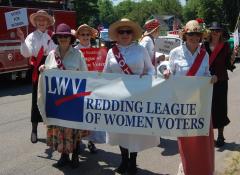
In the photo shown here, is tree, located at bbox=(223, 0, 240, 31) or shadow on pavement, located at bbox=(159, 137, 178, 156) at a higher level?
tree, located at bbox=(223, 0, 240, 31)

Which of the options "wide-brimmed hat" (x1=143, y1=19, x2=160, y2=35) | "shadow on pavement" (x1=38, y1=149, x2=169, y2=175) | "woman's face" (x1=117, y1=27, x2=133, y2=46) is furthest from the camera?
"wide-brimmed hat" (x1=143, y1=19, x2=160, y2=35)

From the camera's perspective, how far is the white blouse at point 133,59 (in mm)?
5363

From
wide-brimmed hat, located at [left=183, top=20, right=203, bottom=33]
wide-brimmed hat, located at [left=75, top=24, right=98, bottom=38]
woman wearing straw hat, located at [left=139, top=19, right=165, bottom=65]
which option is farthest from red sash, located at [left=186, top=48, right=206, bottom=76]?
woman wearing straw hat, located at [left=139, top=19, right=165, bottom=65]

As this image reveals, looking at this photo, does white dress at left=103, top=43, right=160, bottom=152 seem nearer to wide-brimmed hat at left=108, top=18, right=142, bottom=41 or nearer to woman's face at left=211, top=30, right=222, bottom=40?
wide-brimmed hat at left=108, top=18, right=142, bottom=41


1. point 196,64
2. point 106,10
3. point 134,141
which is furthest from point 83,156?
point 106,10

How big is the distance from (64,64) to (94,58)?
1329mm

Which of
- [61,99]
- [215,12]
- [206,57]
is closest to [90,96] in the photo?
[61,99]

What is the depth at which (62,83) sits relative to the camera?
5.38 m

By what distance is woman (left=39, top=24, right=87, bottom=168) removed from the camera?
562 cm

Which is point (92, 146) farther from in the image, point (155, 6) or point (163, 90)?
point (155, 6)

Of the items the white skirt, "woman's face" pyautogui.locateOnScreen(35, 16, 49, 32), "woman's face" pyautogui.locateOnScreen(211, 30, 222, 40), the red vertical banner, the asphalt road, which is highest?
"woman's face" pyautogui.locateOnScreen(35, 16, 49, 32)

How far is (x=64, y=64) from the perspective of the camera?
5.66 m

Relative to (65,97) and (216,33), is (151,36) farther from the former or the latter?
(65,97)

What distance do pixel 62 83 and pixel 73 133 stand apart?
0.69 m
